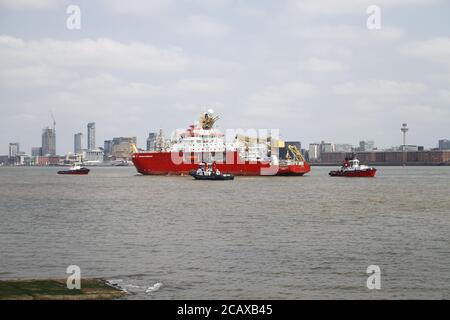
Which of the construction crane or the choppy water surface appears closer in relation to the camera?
the choppy water surface

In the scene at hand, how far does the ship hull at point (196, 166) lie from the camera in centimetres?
12650

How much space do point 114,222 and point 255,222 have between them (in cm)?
1045

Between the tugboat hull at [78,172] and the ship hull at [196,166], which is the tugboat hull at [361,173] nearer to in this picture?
the ship hull at [196,166]

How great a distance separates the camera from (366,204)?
62469 millimetres

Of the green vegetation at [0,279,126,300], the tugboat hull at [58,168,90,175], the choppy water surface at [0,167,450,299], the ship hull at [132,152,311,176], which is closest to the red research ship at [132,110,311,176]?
the ship hull at [132,152,311,176]

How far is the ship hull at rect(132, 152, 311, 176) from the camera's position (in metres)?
126

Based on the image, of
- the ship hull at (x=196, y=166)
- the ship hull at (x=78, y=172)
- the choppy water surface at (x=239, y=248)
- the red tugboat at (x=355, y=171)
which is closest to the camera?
the choppy water surface at (x=239, y=248)

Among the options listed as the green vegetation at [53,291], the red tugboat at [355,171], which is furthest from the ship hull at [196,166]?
the green vegetation at [53,291]

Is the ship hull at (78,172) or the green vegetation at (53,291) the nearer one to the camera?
the green vegetation at (53,291)

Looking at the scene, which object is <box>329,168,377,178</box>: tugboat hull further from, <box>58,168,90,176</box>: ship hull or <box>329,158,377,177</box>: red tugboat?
<box>58,168,90,176</box>: ship hull

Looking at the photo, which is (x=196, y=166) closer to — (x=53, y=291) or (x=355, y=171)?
(x=355, y=171)

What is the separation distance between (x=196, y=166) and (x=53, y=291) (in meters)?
109
